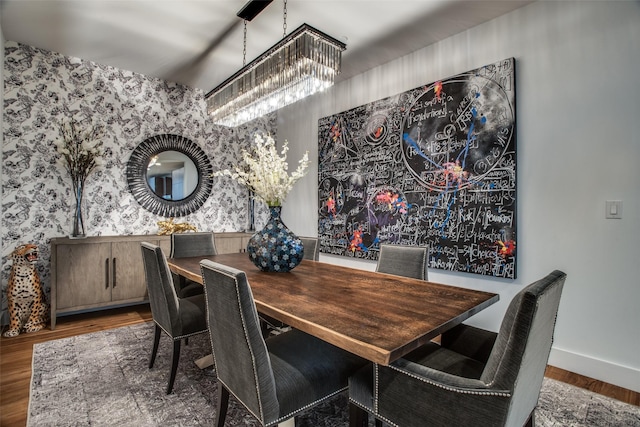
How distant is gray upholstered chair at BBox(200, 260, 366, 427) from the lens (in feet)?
3.75

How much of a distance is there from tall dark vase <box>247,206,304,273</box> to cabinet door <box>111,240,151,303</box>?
6.29 ft

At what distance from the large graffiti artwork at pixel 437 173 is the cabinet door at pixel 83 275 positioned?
2.36m

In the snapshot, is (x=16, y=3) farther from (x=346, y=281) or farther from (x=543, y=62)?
(x=543, y=62)

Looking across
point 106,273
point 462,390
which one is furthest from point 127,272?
point 462,390

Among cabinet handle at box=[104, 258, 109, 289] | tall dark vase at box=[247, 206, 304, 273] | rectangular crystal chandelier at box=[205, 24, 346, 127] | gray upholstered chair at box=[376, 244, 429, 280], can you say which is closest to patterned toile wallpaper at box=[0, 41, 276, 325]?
cabinet handle at box=[104, 258, 109, 289]

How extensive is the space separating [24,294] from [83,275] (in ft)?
1.48

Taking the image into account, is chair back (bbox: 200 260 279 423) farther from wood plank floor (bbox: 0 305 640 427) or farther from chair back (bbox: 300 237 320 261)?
chair back (bbox: 300 237 320 261)

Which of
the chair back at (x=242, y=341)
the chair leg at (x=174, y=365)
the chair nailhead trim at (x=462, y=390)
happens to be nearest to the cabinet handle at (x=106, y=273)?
the chair leg at (x=174, y=365)

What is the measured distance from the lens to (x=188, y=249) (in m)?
2.88

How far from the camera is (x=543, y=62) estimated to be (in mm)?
2330

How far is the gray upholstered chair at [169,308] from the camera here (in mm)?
1836

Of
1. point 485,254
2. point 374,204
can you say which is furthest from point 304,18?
point 485,254

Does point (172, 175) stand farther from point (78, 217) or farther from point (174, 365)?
point (174, 365)

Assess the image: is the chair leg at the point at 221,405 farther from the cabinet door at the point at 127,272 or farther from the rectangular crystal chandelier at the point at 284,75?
the cabinet door at the point at 127,272
